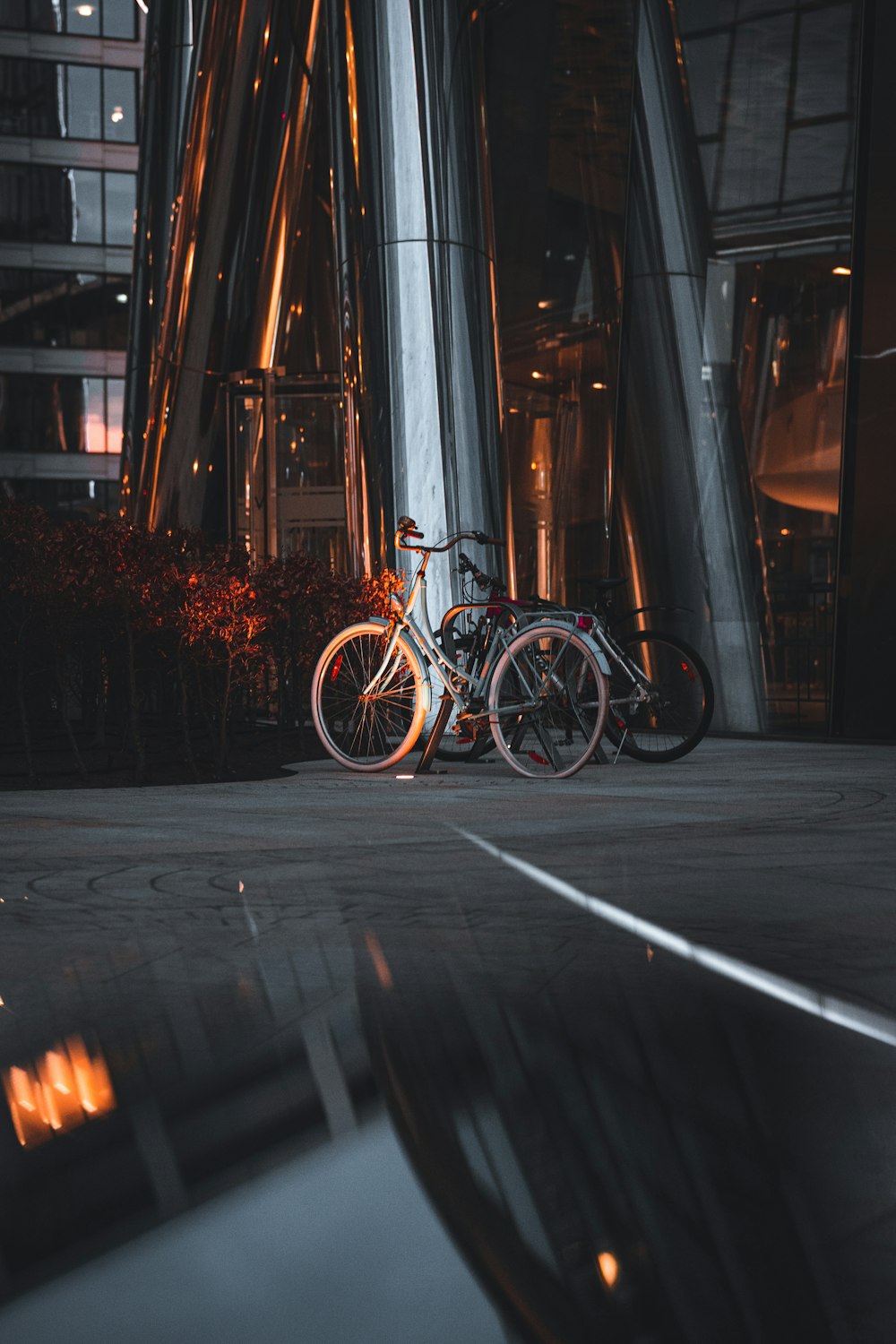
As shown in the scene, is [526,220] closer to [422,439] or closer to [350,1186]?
[422,439]

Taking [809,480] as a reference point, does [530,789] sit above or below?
below

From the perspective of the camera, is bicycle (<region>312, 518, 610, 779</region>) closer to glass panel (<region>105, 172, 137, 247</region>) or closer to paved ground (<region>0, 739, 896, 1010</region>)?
paved ground (<region>0, 739, 896, 1010</region>)

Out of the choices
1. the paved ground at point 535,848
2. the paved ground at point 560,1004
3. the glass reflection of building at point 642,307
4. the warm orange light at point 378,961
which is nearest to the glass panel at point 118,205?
the glass reflection of building at point 642,307

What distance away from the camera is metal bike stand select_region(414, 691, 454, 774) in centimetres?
897

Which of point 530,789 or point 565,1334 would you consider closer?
point 565,1334

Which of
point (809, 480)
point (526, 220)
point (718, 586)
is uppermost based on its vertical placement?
point (526, 220)

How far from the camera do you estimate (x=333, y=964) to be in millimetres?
3615

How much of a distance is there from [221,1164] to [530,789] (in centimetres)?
571

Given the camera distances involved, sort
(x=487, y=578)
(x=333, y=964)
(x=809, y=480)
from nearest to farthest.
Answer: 1. (x=333, y=964)
2. (x=487, y=578)
3. (x=809, y=480)

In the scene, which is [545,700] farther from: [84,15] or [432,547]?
[84,15]

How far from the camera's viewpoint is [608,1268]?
1.91 meters

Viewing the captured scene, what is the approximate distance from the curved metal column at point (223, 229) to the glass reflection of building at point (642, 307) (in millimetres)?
283

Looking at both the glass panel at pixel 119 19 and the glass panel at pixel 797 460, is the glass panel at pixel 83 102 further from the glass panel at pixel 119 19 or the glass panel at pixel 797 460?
the glass panel at pixel 797 460

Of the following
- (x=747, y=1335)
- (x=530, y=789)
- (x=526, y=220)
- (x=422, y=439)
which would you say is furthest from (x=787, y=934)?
(x=526, y=220)
